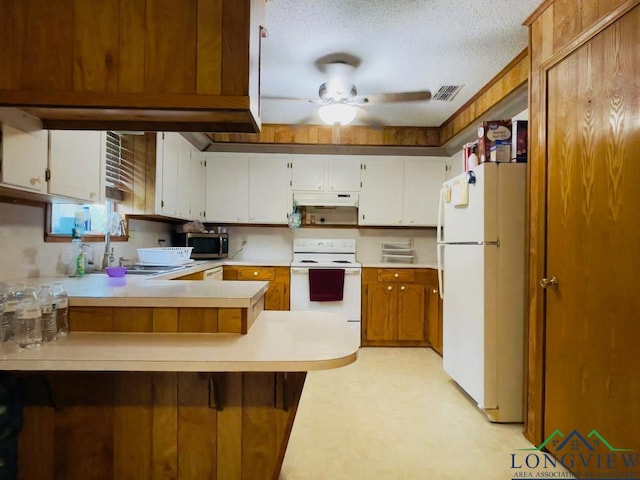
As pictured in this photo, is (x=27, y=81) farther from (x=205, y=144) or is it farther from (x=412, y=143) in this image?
(x=412, y=143)

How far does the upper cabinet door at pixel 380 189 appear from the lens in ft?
14.0

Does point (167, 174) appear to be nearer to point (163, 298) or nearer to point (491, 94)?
point (163, 298)

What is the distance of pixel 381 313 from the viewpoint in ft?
13.0

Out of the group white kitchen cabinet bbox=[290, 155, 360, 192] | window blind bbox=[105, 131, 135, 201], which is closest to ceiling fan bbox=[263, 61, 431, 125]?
window blind bbox=[105, 131, 135, 201]

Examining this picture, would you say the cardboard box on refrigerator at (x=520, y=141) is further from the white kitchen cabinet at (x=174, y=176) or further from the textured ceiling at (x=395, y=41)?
the white kitchen cabinet at (x=174, y=176)

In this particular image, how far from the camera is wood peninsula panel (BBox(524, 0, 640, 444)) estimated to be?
74.3 inches

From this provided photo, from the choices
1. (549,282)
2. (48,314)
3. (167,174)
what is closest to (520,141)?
(549,282)

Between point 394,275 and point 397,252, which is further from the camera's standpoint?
point 397,252

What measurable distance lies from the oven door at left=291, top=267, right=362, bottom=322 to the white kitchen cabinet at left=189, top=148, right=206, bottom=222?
1.23 m

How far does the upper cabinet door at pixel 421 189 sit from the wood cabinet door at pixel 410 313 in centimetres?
86

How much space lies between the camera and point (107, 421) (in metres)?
1.38

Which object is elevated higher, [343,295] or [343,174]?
[343,174]

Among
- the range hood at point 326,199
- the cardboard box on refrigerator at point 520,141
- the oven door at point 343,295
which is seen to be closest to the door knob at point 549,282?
the cardboard box on refrigerator at point 520,141

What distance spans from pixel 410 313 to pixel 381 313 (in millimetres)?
319
